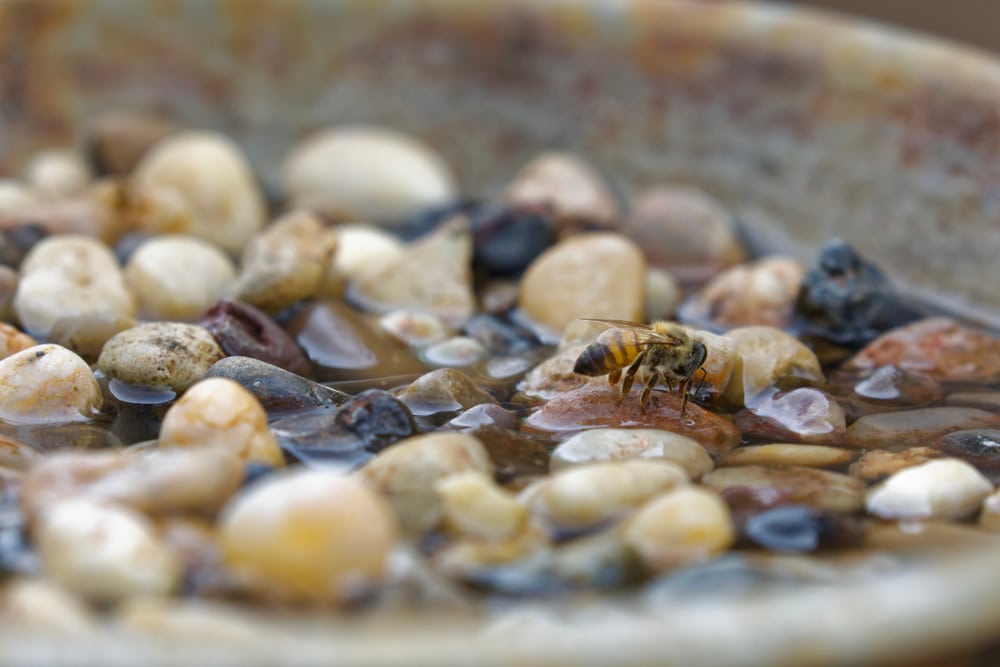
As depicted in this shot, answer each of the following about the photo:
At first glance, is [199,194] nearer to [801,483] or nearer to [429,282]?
[429,282]

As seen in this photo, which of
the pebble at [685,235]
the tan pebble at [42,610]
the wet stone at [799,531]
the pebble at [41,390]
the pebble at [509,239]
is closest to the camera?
the tan pebble at [42,610]

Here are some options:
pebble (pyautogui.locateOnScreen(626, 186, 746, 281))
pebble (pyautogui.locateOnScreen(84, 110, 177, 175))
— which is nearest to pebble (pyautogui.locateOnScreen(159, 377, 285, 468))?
pebble (pyautogui.locateOnScreen(626, 186, 746, 281))

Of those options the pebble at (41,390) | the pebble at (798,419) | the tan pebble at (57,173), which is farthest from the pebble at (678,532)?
the tan pebble at (57,173)

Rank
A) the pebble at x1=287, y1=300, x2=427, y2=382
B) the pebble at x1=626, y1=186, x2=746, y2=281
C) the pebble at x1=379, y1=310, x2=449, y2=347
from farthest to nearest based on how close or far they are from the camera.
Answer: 1. the pebble at x1=626, y1=186, x2=746, y2=281
2. the pebble at x1=379, y1=310, x2=449, y2=347
3. the pebble at x1=287, y1=300, x2=427, y2=382

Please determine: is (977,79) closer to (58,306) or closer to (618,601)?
(618,601)

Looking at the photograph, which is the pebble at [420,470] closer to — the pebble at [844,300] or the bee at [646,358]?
the bee at [646,358]

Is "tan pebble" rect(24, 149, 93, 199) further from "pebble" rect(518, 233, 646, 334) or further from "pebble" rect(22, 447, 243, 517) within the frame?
"pebble" rect(22, 447, 243, 517)

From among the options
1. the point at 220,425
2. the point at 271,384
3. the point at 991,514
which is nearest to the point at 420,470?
the point at 220,425
